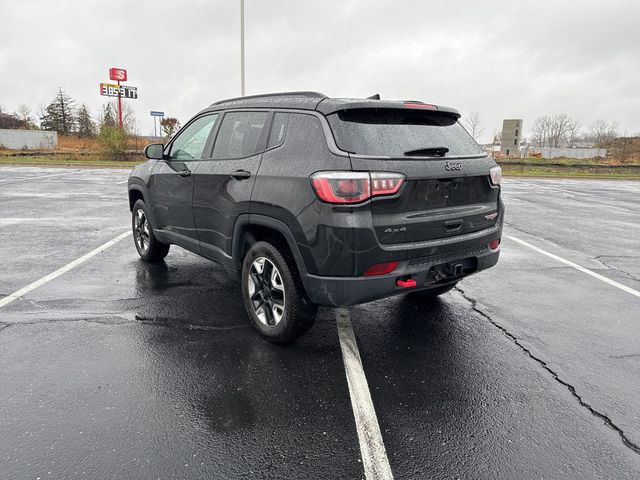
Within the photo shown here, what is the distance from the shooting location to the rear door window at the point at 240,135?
384 cm

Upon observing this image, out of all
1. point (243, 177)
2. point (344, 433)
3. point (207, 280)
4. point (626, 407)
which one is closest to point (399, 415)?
point (344, 433)

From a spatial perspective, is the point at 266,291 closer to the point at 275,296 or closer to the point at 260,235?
the point at 275,296

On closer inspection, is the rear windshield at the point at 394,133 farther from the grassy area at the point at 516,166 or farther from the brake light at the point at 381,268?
the grassy area at the point at 516,166

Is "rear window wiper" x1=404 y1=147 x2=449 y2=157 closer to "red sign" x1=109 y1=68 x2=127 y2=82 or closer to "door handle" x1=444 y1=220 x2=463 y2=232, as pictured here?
"door handle" x1=444 y1=220 x2=463 y2=232

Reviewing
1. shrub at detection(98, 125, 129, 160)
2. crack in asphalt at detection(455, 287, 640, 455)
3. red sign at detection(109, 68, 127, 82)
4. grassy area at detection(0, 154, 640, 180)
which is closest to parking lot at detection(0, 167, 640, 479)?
crack in asphalt at detection(455, 287, 640, 455)

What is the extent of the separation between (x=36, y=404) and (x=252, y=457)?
1439mm

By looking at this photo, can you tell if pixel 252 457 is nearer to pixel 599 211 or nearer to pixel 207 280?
pixel 207 280

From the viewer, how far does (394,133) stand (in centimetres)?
337

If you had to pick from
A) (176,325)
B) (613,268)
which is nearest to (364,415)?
(176,325)

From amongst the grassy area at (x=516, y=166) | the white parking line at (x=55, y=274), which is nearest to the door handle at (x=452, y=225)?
the white parking line at (x=55, y=274)

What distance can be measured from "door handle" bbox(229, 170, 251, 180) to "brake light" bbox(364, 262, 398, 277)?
1.29 meters

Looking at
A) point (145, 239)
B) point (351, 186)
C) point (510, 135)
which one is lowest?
point (145, 239)

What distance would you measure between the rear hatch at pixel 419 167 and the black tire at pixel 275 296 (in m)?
0.79

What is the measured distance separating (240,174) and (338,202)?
1125mm
